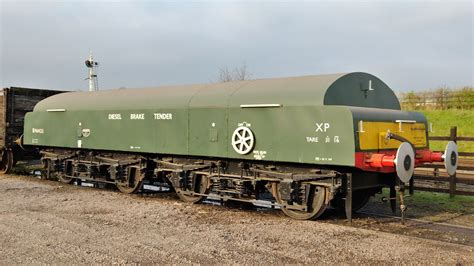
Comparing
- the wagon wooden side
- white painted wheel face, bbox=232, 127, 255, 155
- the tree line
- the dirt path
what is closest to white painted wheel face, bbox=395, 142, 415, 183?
the dirt path

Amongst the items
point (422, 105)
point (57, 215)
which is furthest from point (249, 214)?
point (422, 105)

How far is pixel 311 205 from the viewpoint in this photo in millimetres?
8977

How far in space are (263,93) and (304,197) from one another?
2.23 metres

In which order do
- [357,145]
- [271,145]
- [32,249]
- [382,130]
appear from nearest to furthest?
[32,249] → [357,145] → [382,130] → [271,145]

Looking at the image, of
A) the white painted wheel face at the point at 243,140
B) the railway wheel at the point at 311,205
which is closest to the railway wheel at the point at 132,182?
the white painted wheel face at the point at 243,140

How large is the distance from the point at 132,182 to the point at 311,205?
5529 millimetres

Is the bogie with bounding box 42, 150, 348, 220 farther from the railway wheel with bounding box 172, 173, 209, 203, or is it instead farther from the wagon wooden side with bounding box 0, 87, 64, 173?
the wagon wooden side with bounding box 0, 87, 64, 173

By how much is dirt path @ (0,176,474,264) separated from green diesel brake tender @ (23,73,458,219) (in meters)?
0.70

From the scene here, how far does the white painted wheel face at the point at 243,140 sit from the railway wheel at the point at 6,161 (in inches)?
435

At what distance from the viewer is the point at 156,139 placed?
11.5m

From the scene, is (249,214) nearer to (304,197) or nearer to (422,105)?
(304,197)

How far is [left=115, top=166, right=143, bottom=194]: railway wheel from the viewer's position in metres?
12.3

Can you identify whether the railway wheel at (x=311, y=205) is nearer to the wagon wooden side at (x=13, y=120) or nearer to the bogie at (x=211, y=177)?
the bogie at (x=211, y=177)

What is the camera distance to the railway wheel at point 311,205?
8805 millimetres
